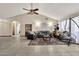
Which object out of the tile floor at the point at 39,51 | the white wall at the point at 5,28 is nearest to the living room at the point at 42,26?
the white wall at the point at 5,28

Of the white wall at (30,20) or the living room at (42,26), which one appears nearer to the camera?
the living room at (42,26)

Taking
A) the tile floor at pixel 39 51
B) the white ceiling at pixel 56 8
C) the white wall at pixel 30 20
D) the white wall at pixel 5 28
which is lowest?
the tile floor at pixel 39 51

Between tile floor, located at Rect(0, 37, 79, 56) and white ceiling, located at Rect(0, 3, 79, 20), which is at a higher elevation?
white ceiling, located at Rect(0, 3, 79, 20)

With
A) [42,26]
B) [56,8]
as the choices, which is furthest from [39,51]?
[42,26]

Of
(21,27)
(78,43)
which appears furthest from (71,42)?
(21,27)

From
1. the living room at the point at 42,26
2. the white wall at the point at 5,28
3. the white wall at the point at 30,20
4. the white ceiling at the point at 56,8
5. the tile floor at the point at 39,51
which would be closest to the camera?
the tile floor at the point at 39,51

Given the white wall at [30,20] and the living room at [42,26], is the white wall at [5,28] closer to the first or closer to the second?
the living room at [42,26]

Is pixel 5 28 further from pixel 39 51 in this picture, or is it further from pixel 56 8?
pixel 39 51

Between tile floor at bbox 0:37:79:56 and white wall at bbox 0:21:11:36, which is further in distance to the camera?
white wall at bbox 0:21:11:36

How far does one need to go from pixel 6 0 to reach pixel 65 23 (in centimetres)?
718

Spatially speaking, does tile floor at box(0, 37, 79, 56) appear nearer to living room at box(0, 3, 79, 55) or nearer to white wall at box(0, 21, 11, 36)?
living room at box(0, 3, 79, 55)

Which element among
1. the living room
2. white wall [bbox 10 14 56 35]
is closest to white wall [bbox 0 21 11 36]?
the living room

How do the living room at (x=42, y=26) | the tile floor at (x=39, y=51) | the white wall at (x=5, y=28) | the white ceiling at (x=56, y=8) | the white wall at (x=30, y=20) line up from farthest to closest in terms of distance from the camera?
1. the white wall at (x=5, y=28)
2. the white wall at (x=30, y=20)
3. the living room at (x=42, y=26)
4. the white ceiling at (x=56, y=8)
5. the tile floor at (x=39, y=51)

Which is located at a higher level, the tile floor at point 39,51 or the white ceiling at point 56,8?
the white ceiling at point 56,8
